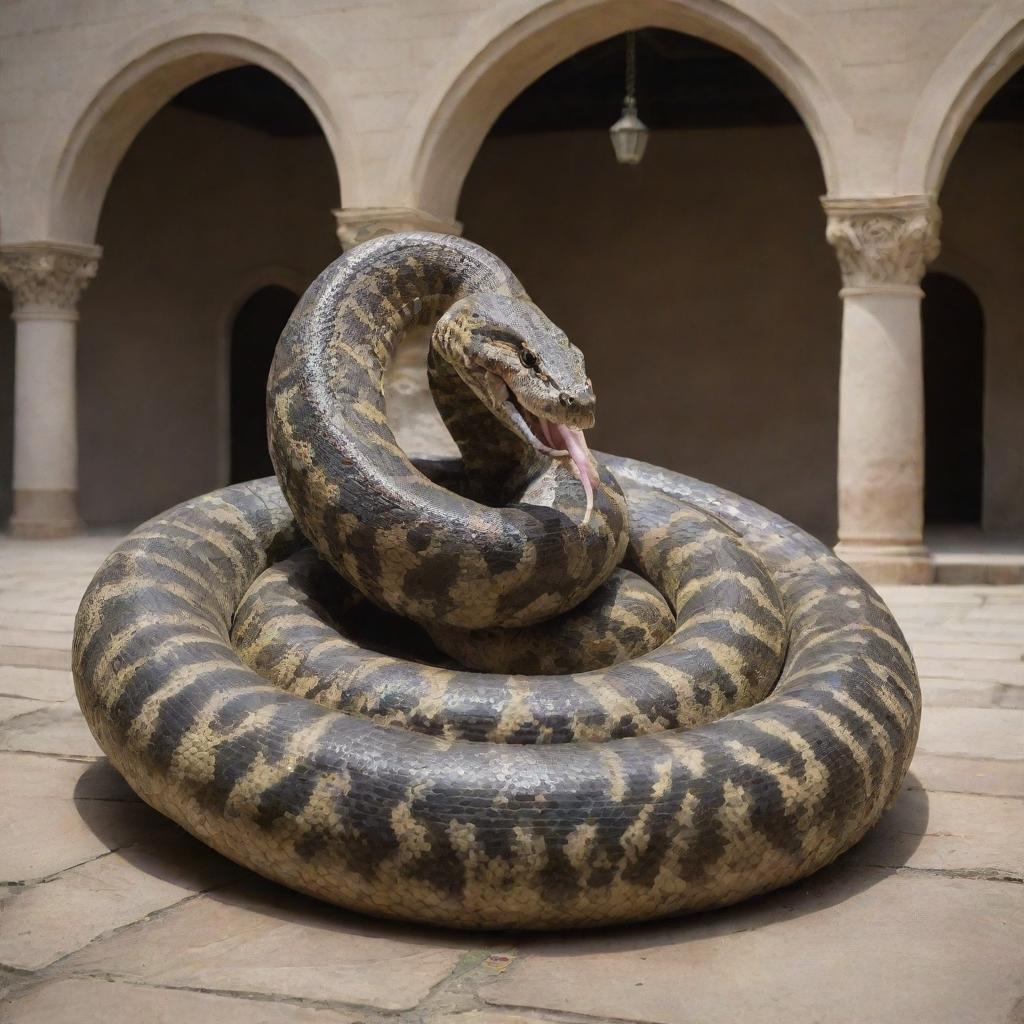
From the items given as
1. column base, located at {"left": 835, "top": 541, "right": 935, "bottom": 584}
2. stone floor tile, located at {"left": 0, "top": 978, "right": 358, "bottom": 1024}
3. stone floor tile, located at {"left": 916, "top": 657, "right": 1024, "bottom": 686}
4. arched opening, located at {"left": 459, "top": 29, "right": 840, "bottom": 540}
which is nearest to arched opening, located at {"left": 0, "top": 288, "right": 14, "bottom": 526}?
arched opening, located at {"left": 459, "top": 29, "right": 840, "bottom": 540}

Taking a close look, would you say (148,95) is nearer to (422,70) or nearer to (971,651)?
(422,70)

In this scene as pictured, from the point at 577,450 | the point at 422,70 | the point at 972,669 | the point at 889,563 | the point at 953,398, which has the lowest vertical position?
the point at 972,669

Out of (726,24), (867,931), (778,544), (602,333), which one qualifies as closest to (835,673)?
(867,931)

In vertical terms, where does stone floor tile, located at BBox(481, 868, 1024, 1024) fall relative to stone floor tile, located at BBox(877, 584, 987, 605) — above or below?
below

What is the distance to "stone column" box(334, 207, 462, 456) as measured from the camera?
8500 millimetres

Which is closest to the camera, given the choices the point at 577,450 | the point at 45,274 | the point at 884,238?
the point at 577,450

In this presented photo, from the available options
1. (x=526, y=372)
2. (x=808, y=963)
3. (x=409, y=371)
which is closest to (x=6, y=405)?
(x=409, y=371)

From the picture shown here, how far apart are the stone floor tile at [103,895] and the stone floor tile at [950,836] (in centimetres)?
137

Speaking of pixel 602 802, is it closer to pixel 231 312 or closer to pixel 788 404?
pixel 788 404

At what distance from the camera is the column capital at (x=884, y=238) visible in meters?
8.53

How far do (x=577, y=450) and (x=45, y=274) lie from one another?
9.39 m

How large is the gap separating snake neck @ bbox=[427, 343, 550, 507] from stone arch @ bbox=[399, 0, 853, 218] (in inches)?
224

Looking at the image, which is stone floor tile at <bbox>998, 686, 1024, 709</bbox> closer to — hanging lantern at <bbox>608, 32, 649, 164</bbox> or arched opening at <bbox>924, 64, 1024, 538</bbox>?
hanging lantern at <bbox>608, 32, 649, 164</bbox>

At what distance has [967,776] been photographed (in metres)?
3.52
